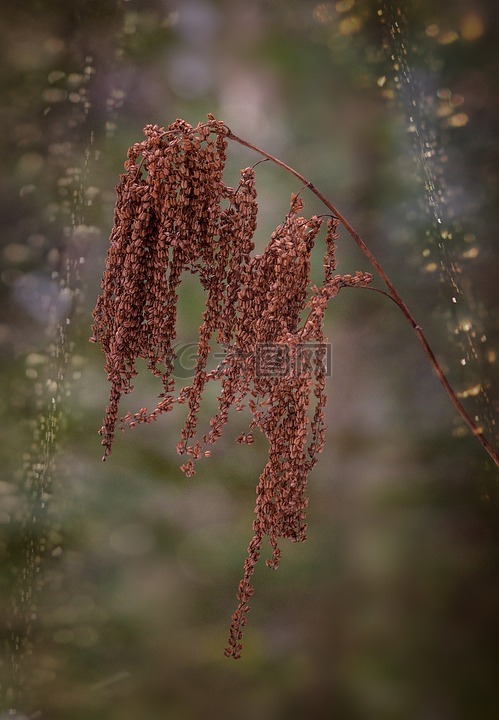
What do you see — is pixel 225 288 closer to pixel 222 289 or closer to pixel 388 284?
pixel 222 289

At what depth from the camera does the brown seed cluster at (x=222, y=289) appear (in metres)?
1.26

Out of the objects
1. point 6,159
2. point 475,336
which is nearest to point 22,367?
point 6,159

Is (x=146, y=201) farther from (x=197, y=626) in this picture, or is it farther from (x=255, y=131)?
(x=197, y=626)

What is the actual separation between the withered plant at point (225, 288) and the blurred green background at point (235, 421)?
21.4 inches

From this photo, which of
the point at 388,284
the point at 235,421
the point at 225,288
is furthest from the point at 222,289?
the point at 235,421

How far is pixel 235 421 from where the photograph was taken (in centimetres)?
190

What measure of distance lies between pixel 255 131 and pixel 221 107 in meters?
0.11

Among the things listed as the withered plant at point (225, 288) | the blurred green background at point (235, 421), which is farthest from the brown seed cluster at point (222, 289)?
the blurred green background at point (235, 421)

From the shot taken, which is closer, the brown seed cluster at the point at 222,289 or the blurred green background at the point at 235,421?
the brown seed cluster at the point at 222,289

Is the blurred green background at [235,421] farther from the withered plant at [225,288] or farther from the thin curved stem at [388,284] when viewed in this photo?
the withered plant at [225,288]

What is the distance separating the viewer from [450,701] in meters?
1.78

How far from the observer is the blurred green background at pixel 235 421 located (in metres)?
1.78

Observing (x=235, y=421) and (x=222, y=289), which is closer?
(x=222, y=289)

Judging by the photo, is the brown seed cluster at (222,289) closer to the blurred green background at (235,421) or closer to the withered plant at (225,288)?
the withered plant at (225,288)
